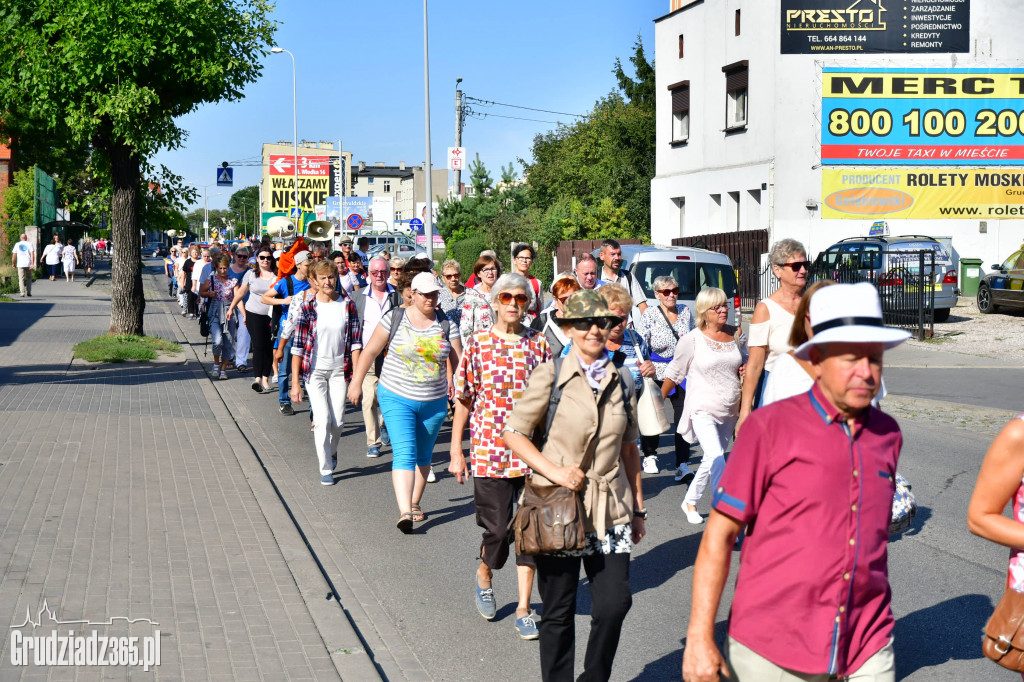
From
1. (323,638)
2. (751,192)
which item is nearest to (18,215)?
(751,192)

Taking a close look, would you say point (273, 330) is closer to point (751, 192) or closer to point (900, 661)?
point (900, 661)

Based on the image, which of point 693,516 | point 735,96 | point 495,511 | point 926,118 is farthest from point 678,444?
point 735,96

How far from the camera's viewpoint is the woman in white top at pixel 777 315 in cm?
657

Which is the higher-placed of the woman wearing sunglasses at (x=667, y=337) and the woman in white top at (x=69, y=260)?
the woman in white top at (x=69, y=260)

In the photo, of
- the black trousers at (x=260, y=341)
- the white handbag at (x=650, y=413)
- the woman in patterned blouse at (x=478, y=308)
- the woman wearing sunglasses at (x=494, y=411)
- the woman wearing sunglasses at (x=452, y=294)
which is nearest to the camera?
the white handbag at (x=650, y=413)

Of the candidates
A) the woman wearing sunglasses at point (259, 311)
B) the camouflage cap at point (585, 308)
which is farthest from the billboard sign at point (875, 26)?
the camouflage cap at point (585, 308)

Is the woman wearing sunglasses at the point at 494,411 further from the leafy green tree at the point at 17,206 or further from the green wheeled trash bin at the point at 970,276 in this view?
the leafy green tree at the point at 17,206

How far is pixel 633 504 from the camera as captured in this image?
4555 millimetres

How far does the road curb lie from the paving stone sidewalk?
0.01 meters

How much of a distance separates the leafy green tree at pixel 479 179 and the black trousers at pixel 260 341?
4279cm

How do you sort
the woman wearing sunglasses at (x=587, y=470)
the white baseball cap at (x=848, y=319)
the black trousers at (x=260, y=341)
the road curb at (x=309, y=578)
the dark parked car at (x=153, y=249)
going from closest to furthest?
the white baseball cap at (x=848, y=319) < the woman wearing sunglasses at (x=587, y=470) < the road curb at (x=309, y=578) < the black trousers at (x=260, y=341) < the dark parked car at (x=153, y=249)

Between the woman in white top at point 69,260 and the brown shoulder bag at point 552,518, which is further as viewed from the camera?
the woman in white top at point 69,260

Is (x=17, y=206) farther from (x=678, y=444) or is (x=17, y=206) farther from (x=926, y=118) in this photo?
(x=678, y=444)

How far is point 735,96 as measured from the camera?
36312 millimetres
